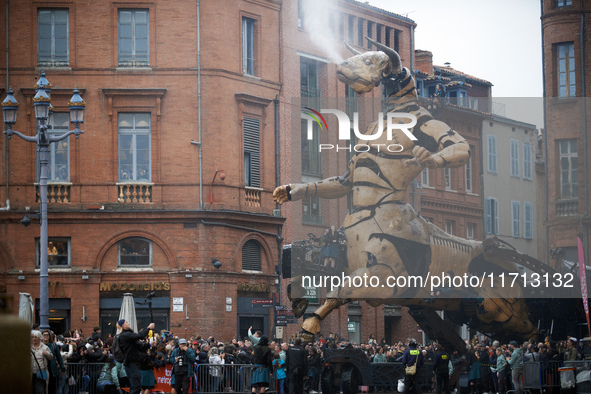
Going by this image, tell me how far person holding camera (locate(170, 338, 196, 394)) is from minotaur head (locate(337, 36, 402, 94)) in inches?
294

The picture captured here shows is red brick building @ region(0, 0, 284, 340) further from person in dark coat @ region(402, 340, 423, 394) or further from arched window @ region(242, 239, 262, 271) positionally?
person in dark coat @ region(402, 340, 423, 394)

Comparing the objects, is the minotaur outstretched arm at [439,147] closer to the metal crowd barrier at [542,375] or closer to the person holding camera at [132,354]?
the metal crowd barrier at [542,375]

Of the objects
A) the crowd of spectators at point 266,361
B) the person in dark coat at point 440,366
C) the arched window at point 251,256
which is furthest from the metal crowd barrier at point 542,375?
the arched window at point 251,256

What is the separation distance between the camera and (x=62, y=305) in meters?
34.0

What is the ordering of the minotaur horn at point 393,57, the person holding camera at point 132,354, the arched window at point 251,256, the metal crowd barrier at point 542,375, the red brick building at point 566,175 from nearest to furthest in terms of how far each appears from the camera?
the person holding camera at point 132,354 → the metal crowd barrier at point 542,375 → the minotaur horn at point 393,57 → the red brick building at point 566,175 → the arched window at point 251,256

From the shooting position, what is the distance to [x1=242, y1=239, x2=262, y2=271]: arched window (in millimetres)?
36562

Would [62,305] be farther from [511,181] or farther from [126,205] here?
[511,181]

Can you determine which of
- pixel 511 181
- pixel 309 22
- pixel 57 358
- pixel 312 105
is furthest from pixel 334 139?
pixel 57 358

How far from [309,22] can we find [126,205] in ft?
30.7

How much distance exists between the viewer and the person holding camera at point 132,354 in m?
17.9

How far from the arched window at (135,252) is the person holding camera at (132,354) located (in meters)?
16.8

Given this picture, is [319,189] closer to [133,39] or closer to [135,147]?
[135,147]

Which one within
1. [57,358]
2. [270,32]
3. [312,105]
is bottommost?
[57,358]

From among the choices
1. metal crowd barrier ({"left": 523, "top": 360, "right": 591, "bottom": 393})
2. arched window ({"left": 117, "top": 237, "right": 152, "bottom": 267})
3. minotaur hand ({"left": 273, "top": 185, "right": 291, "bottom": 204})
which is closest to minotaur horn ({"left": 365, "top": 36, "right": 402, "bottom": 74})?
minotaur hand ({"left": 273, "top": 185, "right": 291, "bottom": 204})
